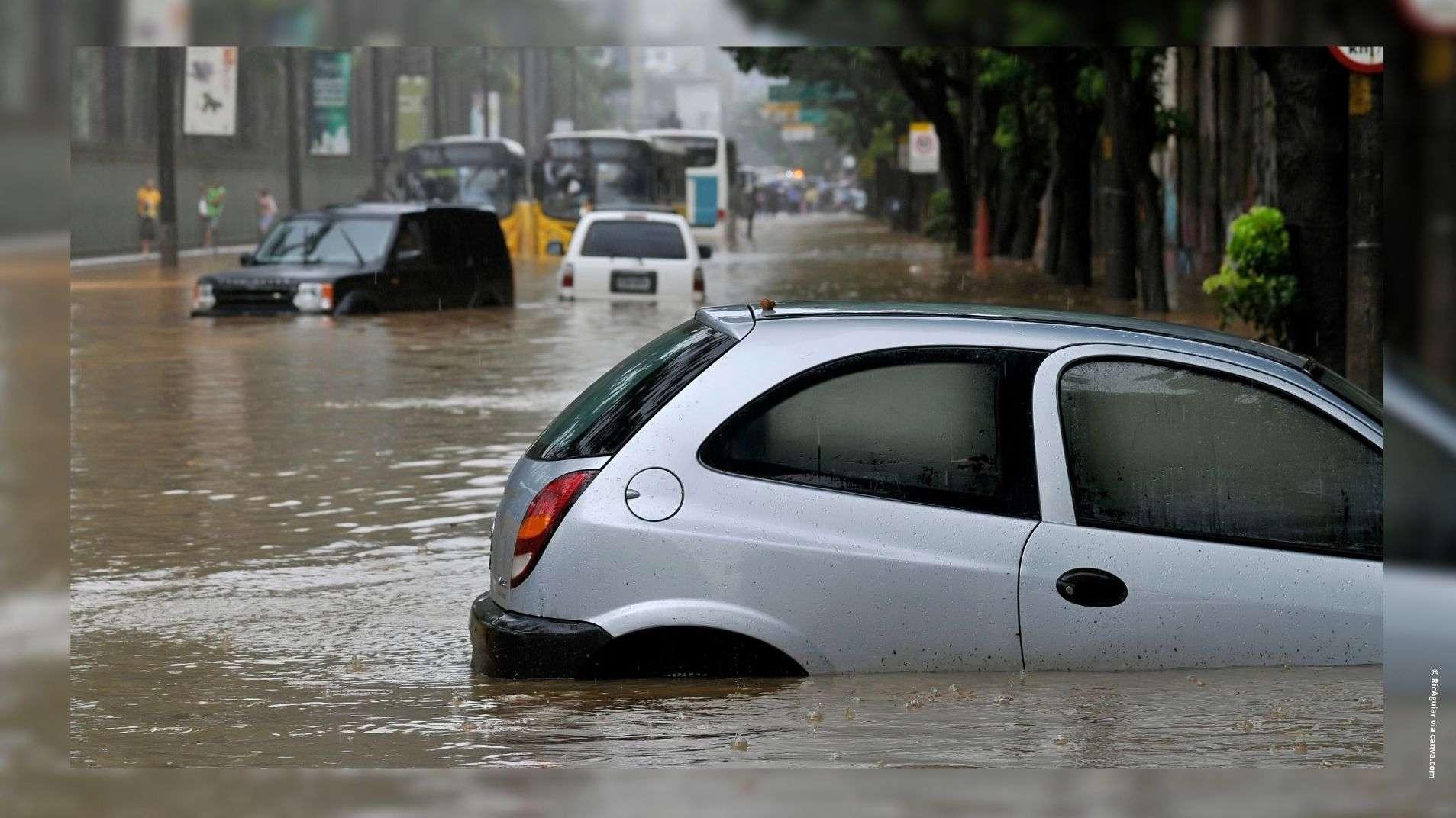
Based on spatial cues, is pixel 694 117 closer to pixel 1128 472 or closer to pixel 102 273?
pixel 102 273

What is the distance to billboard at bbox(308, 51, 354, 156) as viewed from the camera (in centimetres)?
5362

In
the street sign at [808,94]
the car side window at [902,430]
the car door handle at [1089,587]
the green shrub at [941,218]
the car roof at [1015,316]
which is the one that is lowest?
the green shrub at [941,218]

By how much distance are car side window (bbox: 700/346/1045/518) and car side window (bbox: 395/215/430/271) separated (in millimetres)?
21672

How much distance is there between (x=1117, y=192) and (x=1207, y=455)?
68.2 ft

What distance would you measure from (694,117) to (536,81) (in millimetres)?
7775

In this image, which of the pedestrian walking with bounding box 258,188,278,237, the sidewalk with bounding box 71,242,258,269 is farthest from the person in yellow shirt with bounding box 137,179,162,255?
→ the pedestrian walking with bounding box 258,188,278,237

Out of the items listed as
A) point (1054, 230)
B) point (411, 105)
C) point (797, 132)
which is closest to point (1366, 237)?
point (1054, 230)

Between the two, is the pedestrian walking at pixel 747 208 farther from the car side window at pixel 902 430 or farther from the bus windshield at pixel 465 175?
the car side window at pixel 902 430

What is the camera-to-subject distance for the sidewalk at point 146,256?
147 ft

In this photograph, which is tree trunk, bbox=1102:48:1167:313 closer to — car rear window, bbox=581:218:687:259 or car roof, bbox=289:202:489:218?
car rear window, bbox=581:218:687:259

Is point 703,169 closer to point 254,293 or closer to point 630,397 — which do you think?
point 254,293

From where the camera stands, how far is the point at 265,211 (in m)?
52.4

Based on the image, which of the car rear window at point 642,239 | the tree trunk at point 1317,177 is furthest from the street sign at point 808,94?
the tree trunk at point 1317,177

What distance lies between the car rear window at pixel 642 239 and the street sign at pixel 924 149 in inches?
1107
